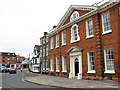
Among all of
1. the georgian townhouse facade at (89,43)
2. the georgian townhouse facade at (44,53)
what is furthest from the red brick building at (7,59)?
the georgian townhouse facade at (89,43)

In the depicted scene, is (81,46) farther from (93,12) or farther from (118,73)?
(118,73)

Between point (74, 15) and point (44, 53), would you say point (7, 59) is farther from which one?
point (74, 15)

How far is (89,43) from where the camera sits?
18.2 metres

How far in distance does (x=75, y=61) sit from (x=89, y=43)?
12.9 feet

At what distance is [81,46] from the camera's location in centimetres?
1959

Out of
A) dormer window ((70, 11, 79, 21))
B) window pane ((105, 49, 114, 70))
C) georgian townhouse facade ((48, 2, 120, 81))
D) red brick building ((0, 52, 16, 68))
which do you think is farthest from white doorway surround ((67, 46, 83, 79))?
red brick building ((0, 52, 16, 68))

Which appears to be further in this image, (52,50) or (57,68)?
(52,50)

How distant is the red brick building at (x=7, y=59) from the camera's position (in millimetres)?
94938

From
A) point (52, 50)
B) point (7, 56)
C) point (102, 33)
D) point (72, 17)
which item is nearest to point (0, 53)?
point (7, 56)

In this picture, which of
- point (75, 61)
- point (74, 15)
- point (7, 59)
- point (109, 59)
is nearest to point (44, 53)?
point (75, 61)

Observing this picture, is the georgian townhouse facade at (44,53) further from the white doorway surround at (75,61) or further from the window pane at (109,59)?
the window pane at (109,59)

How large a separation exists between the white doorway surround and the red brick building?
80920mm

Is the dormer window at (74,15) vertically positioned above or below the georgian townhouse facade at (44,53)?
above

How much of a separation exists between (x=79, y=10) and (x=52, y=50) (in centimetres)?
1000
